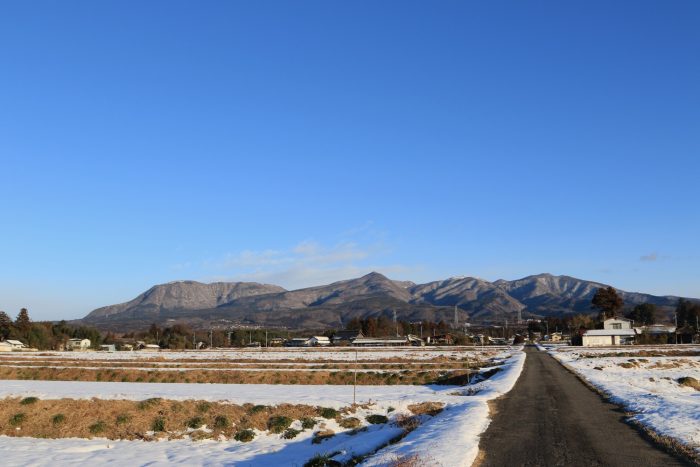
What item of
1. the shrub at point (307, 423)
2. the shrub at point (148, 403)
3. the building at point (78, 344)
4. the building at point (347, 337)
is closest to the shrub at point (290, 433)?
the shrub at point (307, 423)

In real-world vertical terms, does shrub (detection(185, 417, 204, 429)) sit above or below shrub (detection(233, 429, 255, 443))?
above

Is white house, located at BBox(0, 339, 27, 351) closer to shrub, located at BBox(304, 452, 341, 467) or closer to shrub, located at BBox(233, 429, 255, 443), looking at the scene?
shrub, located at BBox(233, 429, 255, 443)

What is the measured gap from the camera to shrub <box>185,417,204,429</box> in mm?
23422

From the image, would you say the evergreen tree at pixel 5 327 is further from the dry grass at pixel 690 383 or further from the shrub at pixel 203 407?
the dry grass at pixel 690 383

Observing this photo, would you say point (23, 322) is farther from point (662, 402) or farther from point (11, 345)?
point (662, 402)

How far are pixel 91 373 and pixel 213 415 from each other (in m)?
29.6

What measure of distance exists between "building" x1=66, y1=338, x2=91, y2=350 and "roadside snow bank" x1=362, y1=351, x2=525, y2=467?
13838cm

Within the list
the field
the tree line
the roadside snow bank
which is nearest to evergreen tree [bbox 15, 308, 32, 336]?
the tree line

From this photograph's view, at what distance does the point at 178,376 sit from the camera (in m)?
46.2

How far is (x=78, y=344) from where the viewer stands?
14925 centimetres

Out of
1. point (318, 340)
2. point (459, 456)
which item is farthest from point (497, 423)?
point (318, 340)

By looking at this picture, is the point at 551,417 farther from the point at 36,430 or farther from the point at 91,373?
the point at 91,373

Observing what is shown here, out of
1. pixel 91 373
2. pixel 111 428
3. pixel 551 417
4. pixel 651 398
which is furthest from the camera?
pixel 91 373

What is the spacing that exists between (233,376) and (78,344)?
123 metres
